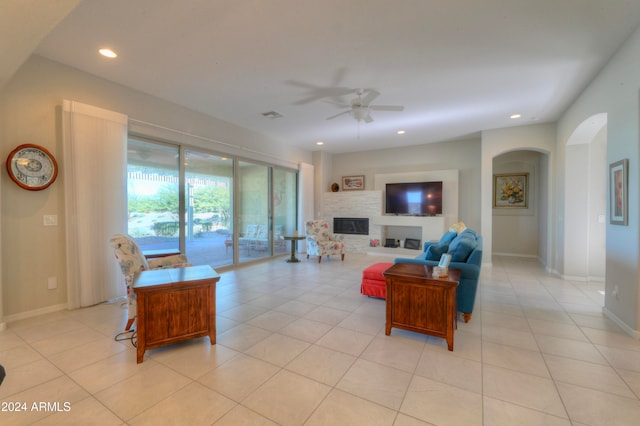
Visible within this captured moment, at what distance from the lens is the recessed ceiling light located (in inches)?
113

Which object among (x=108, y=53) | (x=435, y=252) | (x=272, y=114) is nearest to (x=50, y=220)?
(x=108, y=53)

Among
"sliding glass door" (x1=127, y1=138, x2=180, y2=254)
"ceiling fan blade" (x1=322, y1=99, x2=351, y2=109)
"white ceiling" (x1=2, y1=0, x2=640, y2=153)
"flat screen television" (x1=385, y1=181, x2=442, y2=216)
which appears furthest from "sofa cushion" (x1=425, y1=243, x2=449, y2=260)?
"sliding glass door" (x1=127, y1=138, x2=180, y2=254)

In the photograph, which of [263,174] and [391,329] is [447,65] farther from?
[263,174]

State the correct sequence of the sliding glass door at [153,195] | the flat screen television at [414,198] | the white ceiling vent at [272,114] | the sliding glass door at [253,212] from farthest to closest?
the flat screen television at [414,198] → the sliding glass door at [253,212] → the white ceiling vent at [272,114] → the sliding glass door at [153,195]

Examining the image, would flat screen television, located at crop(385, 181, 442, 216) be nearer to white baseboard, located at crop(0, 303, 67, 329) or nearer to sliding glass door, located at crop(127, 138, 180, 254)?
sliding glass door, located at crop(127, 138, 180, 254)

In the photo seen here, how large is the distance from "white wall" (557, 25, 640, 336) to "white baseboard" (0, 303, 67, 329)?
6.06 m

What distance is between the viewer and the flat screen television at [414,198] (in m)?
6.71

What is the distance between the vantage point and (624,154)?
2.77 meters

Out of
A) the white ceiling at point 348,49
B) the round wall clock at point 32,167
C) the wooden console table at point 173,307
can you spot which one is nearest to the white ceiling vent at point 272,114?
the white ceiling at point 348,49

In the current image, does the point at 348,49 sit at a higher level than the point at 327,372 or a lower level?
higher

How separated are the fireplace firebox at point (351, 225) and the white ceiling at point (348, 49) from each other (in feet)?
12.1

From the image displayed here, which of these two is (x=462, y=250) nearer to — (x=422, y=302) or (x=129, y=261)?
(x=422, y=302)

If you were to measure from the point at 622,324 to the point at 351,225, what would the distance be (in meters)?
5.49

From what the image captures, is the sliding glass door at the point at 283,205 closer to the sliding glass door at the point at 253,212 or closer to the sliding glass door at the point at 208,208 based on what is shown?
the sliding glass door at the point at 253,212
